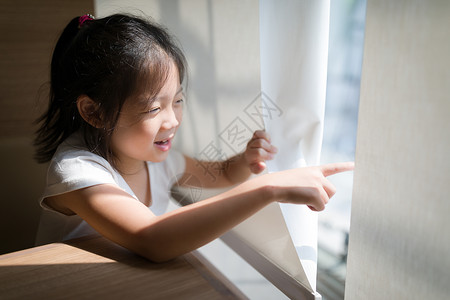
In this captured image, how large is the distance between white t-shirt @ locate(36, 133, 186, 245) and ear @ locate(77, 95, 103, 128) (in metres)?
0.06

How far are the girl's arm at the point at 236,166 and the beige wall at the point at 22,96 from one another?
0.48 m

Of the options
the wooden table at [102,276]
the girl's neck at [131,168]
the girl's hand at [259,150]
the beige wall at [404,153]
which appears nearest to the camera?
the beige wall at [404,153]

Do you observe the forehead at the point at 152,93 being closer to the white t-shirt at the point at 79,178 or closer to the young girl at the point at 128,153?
the young girl at the point at 128,153

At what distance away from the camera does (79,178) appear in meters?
0.73

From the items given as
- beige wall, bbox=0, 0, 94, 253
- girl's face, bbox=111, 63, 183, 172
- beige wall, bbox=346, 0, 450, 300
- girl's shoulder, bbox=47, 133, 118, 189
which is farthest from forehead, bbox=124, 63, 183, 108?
beige wall, bbox=0, 0, 94, 253

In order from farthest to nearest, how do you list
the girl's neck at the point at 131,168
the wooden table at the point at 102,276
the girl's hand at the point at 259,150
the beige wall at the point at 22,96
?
the beige wall at the point at 22,96
the girl's neck at the point at 131,168
the girl's hand at the point at 259,150
the wooden table at the point at 102,276

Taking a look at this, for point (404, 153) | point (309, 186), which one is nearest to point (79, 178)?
point (309, 186)

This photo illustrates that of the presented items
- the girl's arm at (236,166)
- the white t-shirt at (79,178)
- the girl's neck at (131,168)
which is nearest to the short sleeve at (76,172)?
the white t-shirt at (79,178)

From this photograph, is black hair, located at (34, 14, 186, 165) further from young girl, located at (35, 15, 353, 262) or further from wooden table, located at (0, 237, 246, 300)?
wooden table, located at (0, 237, 246, 300)

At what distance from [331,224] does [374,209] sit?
157mm

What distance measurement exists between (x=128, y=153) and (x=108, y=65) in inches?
7.4

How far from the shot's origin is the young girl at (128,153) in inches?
24.3

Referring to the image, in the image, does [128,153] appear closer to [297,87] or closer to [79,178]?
[79,178]

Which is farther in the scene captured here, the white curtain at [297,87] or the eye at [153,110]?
the eye at [153,110]
